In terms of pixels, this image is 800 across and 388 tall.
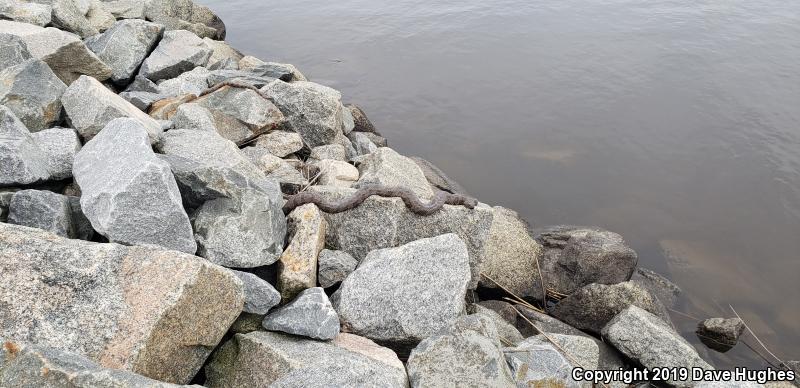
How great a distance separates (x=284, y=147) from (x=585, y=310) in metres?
4.82

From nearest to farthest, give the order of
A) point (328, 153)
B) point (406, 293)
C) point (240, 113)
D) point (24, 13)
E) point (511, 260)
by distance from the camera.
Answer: point (406, 293)
point (511, 260)
point (240, 113)
point (328, 153)
point (24, 13)

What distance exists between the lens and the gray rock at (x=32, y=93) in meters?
6.02

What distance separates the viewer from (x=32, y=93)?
20.2 feet

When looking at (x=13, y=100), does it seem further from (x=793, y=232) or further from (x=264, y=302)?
(x=793, y=232)

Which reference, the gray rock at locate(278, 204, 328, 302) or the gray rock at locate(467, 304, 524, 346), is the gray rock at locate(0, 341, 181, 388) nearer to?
the gray rock at locate(278, 204, 328, 302)

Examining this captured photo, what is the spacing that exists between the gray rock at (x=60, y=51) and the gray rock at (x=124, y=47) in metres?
1.44

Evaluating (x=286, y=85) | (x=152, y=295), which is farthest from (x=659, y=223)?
(x=152, y=295)

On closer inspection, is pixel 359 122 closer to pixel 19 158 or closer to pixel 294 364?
pixel 19 158

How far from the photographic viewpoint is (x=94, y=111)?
589cm

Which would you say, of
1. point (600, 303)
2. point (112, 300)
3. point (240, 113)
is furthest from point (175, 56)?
point (600, 303)

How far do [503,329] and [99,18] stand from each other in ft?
37.8

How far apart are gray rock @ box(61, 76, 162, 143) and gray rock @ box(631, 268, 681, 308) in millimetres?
7011

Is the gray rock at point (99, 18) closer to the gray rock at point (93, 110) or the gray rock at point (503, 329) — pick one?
the gray rock at point (93, 110)

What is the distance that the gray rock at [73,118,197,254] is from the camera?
168 inches
